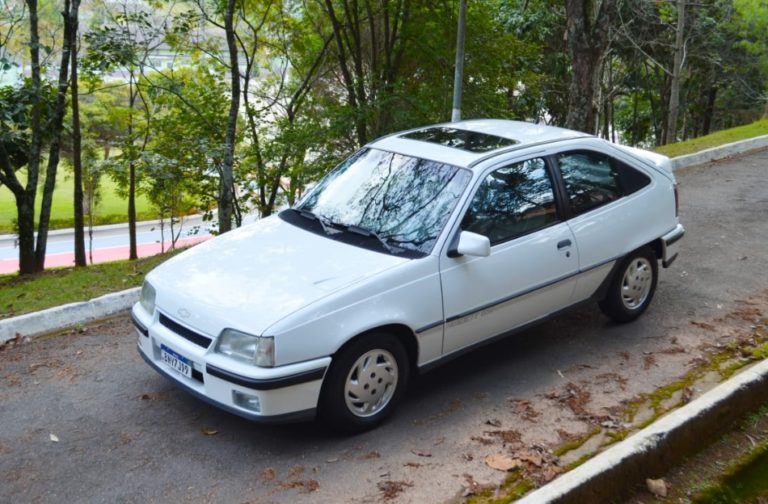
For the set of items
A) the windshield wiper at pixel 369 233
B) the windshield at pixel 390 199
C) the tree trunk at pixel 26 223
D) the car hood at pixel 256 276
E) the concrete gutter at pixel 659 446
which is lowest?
the tree trunk at pixel 26 223

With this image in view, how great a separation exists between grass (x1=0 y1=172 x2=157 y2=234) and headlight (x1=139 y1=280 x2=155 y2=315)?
114ft

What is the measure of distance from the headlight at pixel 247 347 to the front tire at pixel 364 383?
41 cm

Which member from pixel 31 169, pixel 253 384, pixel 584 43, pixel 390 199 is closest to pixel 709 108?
pixel 584 43

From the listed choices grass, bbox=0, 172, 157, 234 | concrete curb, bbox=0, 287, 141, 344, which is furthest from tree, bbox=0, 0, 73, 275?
grass, bbox=0, 172, 157, 234

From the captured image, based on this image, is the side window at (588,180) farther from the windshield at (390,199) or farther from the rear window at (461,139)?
the windshield at (390,199)

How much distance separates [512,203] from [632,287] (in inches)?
62.3

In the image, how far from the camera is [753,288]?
22.8 ft

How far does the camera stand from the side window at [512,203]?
500 cm

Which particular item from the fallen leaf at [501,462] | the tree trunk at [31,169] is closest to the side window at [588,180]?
the fallen leaf at [501,462]

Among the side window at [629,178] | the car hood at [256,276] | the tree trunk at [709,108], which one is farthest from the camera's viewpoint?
the tree trunk at [709,108]

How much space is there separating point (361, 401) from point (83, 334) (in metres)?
3.01

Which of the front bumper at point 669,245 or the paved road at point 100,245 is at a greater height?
the front bumper at point 669,245

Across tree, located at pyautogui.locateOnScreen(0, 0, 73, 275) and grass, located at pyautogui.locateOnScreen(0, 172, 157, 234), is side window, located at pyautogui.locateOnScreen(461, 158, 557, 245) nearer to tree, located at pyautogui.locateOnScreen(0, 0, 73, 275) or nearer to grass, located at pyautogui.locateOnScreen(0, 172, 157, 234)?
tree, located at pyautogui.locateOnScreen(0, 0, 73, 275)

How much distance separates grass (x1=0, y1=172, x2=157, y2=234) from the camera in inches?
1613
